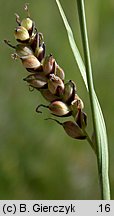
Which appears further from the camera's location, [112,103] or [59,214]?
[112,103]

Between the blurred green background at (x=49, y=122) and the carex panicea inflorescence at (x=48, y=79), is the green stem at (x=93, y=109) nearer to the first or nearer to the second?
the carex panicea inflorescence at (x=48, y=79)

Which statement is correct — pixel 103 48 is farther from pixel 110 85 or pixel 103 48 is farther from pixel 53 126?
pixel 53 126

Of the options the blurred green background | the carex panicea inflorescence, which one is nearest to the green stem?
the carex panicea inflorescence

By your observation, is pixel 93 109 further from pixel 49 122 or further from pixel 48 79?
pixel 49 122

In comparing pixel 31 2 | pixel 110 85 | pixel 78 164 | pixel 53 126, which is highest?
pixel 31 2

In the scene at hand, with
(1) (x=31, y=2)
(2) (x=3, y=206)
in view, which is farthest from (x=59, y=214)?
(1) (x=31, y=2)

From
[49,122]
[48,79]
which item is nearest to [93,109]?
[48,79]
